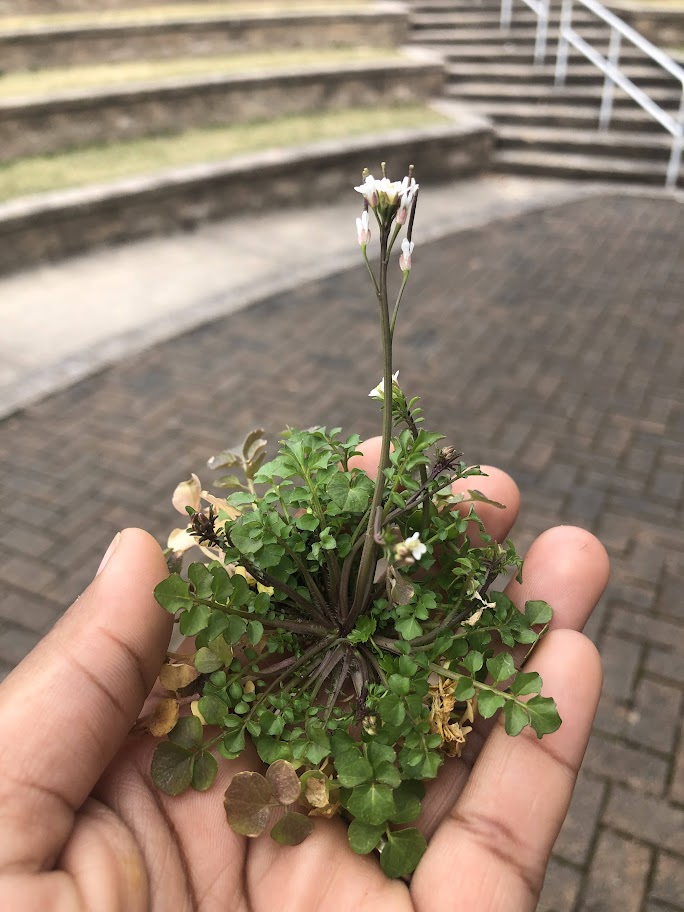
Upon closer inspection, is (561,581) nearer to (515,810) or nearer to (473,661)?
(473,661)

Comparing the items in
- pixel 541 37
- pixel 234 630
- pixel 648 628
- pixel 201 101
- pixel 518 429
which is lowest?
pixel 648 628

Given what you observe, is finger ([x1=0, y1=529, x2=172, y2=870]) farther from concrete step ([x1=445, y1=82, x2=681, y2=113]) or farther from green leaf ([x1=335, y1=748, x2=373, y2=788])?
concrete step ([x1=445, y1=82, x2=681, y2=113])

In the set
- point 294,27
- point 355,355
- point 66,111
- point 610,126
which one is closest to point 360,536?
point 355,355

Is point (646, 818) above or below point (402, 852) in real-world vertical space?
below

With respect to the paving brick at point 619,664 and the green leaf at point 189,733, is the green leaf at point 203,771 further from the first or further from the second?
the paving brick at point 619,664

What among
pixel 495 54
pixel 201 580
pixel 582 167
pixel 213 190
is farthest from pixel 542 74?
pixel 201 580

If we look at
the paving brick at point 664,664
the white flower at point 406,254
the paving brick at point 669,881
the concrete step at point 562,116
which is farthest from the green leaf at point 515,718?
the concrete step at point 562,116

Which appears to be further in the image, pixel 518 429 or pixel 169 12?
pixel 169 12

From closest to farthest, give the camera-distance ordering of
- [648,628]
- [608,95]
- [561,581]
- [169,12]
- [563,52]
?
1. [561,581]
2. [648,628]
3. [608,95]
4. [563,52]
5. [169,12]
